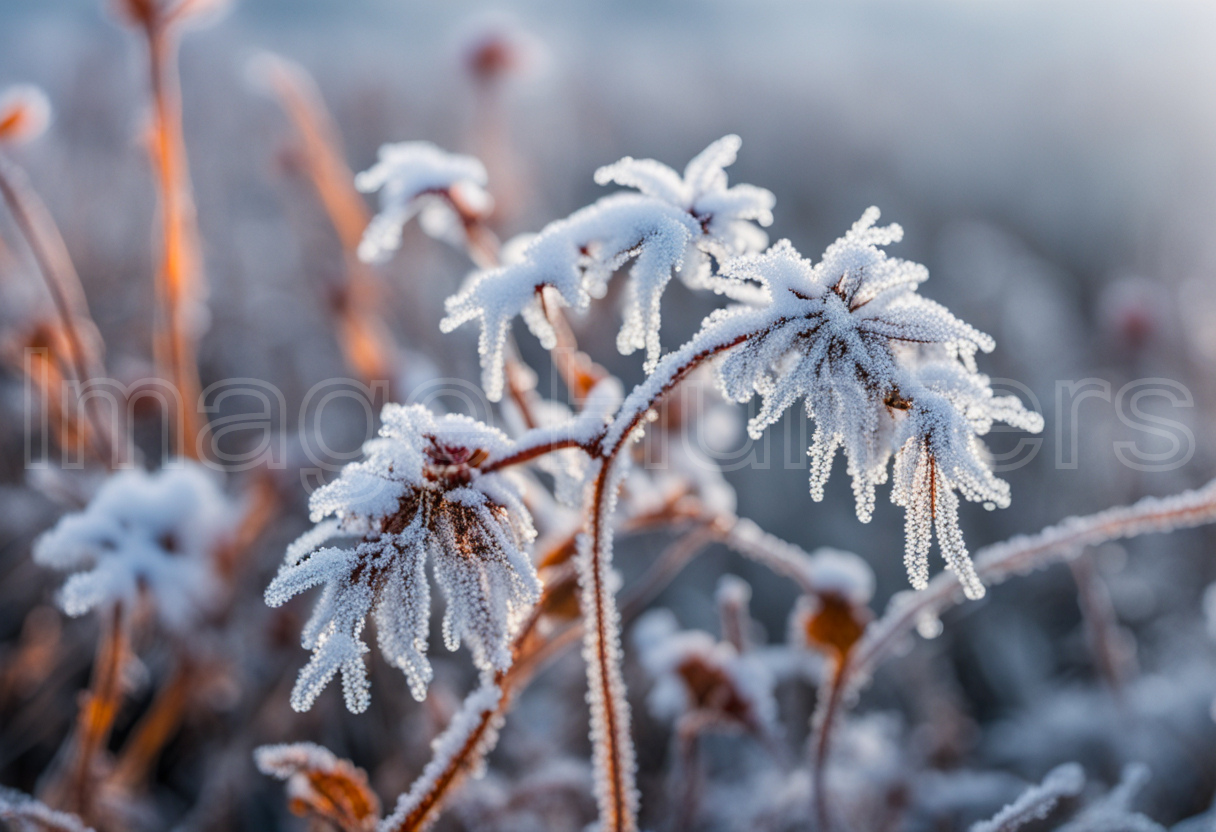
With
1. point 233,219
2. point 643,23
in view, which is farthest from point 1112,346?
point 643,23

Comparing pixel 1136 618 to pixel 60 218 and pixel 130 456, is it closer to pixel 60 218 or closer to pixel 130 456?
pixel 130 456

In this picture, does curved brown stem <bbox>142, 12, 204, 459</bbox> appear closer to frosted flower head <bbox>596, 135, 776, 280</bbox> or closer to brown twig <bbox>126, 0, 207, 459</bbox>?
brown twig <bbox>126, 0, 207, 459</bbox>

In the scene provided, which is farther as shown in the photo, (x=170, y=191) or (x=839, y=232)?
(x=839, y=232)

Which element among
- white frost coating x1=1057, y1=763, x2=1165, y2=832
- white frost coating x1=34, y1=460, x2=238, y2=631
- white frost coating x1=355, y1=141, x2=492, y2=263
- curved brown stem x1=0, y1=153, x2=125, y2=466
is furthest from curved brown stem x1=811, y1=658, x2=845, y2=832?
curved brown stem x1=0, y1=153, x2=125, y2=466

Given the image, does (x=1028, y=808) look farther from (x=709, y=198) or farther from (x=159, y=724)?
(x=159, y=724)

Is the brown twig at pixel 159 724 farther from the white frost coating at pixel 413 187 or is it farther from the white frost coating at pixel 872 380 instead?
the white frost coating at pixel 872 380

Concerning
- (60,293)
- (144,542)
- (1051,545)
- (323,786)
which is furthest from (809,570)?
(60,293)
